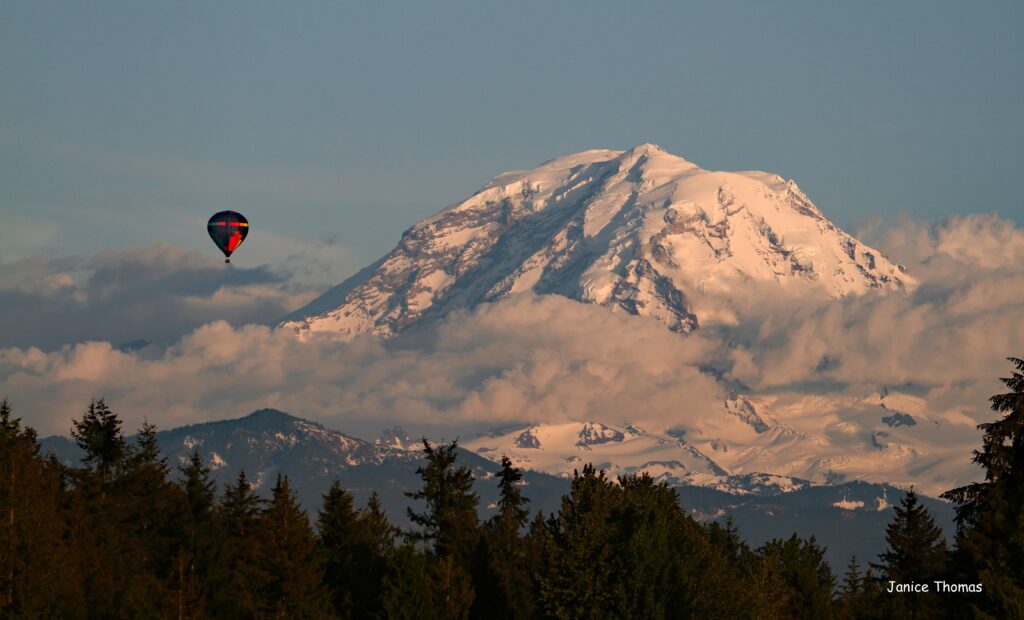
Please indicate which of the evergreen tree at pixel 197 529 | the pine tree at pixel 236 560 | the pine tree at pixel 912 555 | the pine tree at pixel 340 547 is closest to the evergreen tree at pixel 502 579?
the pine tree at pixel 340 547

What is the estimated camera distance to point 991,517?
252ft

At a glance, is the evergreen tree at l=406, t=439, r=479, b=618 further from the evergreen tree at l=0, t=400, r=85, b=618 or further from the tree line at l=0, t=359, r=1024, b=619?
the evergreen tree at l=0, t=400, r=85, b=618

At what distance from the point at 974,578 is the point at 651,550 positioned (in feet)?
57.5

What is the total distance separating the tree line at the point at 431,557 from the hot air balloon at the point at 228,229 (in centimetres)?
4906

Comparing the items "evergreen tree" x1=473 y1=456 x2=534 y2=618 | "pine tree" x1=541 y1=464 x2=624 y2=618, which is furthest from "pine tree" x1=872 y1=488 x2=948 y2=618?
"evergreen tree" x1=473 y1=456 x2=534 y2=618

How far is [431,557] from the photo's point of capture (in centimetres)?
11425

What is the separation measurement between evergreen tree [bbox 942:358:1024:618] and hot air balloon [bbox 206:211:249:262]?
112719 mm

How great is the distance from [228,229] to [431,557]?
75.3m

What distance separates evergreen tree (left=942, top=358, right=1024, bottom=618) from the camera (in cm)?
7500

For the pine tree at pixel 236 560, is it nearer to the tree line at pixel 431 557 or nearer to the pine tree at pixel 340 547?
the tree line at pixel 431 557

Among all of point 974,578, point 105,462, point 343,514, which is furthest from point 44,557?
point 974,578

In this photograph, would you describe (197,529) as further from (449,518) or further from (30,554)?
(30,554)

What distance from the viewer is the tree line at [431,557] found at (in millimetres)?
80188

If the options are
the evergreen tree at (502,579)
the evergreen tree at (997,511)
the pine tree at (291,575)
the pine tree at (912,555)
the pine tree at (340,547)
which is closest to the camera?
the evergreen tree at (997,511)
